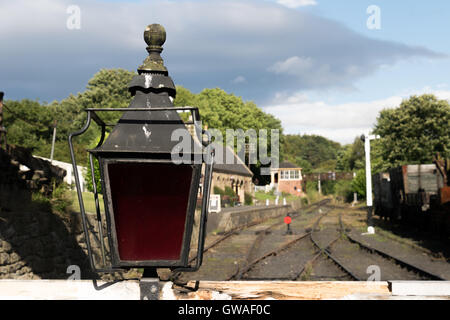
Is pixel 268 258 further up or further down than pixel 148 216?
further down

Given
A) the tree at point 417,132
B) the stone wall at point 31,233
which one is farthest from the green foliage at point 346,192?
the stone wall at point 31,233

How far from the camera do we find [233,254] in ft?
44.2

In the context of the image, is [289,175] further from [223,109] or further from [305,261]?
[305,261]

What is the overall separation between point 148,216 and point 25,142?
141 feet

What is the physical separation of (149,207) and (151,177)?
0.48 ft

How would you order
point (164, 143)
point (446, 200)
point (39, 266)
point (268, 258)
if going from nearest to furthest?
point (164, 143) < point (39, 266) < point (268, 258) < point (446, 200)

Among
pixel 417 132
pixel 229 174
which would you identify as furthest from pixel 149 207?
pixel 417 132

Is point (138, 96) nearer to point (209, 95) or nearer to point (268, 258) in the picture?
point (268, 258)

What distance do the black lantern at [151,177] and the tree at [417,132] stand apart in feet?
134

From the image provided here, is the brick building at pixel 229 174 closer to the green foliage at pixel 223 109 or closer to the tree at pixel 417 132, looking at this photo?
the green foliage at pixel 223 109

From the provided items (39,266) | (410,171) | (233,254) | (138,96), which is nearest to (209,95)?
(410,171)

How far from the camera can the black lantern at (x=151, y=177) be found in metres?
1.76

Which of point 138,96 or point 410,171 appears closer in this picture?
point 138,96

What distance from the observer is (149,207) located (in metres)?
1.84
